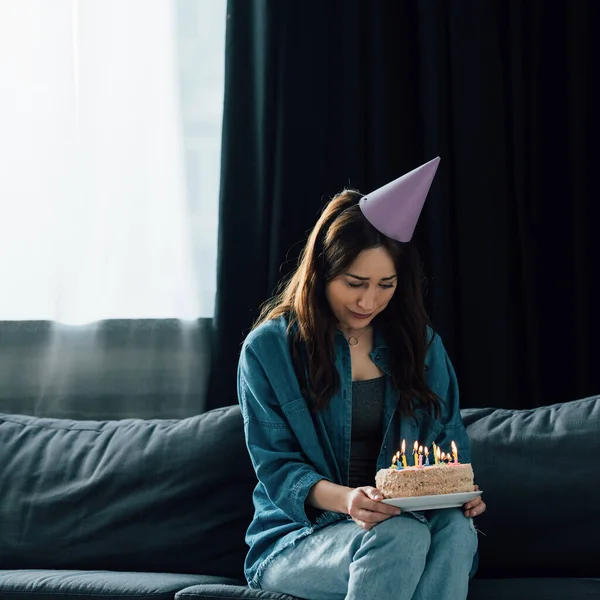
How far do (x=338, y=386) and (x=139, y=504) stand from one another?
2.14 feet

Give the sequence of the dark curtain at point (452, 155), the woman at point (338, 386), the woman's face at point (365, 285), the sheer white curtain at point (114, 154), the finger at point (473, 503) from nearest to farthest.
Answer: the finger at point (473, 503) < the woman at point (338, 386) < the woman's face at point (365, 285) < the dark curtain at point (452, 155) < the sheer white curtain at point (114, 154)

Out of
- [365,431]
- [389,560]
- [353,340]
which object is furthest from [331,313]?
[389,560]

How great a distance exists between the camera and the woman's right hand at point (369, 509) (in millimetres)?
1801

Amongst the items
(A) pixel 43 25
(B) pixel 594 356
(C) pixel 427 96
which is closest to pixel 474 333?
(B) pixel 594 356

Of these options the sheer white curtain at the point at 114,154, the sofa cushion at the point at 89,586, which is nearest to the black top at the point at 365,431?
the sofa cushion at the point at 89,586

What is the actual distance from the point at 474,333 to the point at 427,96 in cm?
70

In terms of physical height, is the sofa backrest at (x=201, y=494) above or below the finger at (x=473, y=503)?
below

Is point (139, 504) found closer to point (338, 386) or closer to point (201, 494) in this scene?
point (201, 494)

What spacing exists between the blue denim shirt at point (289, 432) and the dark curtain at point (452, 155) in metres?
0.63

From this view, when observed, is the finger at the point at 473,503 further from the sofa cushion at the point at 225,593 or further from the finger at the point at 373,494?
the sofa cushion at the point at 225,593

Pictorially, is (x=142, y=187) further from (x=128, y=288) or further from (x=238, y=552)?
(x=238, y=552)

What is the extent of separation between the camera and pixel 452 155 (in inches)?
111

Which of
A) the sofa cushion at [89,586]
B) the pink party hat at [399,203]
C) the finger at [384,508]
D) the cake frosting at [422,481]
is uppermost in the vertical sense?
the pink party hat at [399,203]

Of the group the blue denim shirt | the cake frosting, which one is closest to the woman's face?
the blue denim shirt
